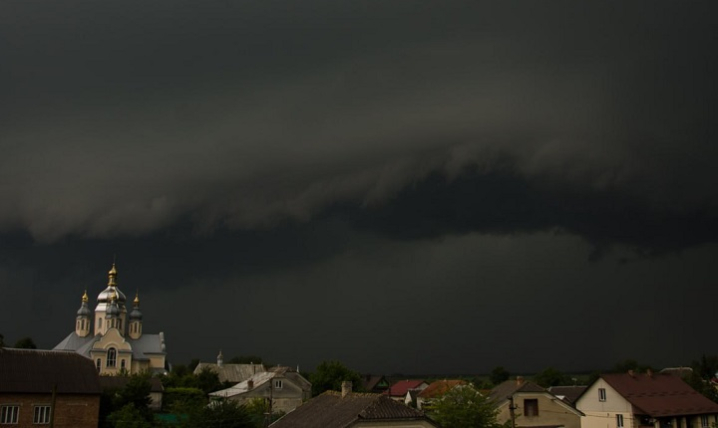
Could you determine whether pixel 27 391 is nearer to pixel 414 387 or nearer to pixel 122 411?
pixel 122 411

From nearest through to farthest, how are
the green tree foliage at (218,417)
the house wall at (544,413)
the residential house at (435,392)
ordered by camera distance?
the green tree foliage at (218,417) < the house wall at (544,413) < the residential house at (435,392)

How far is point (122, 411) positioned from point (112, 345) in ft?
265

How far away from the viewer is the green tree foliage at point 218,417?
4747 cm

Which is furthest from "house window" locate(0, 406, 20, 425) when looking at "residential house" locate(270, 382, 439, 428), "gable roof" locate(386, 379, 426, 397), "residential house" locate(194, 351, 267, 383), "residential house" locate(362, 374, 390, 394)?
"residential house" locate(362, 374, 390, 394)

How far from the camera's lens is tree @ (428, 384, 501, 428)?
150 ft

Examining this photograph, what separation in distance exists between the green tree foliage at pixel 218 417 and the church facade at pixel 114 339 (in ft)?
303

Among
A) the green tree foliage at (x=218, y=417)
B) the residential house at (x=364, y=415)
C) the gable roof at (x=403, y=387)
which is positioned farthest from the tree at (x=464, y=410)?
the gable roof at (x=403, y=387)

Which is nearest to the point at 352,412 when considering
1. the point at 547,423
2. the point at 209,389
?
the point at 547,423

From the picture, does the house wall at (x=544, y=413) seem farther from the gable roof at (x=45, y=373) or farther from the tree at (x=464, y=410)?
the gable roof at (x=45, y=373)

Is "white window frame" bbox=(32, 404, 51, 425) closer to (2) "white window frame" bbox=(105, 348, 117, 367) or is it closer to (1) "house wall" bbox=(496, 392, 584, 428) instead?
(1) "house wall" bbox=(496, 392, 584, 428)

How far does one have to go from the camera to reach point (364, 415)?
38.9m

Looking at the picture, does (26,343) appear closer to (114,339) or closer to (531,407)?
(114,339)

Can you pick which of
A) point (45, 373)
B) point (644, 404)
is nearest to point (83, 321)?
point (45, 373)

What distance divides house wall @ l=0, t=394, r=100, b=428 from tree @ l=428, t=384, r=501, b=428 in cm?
2957
